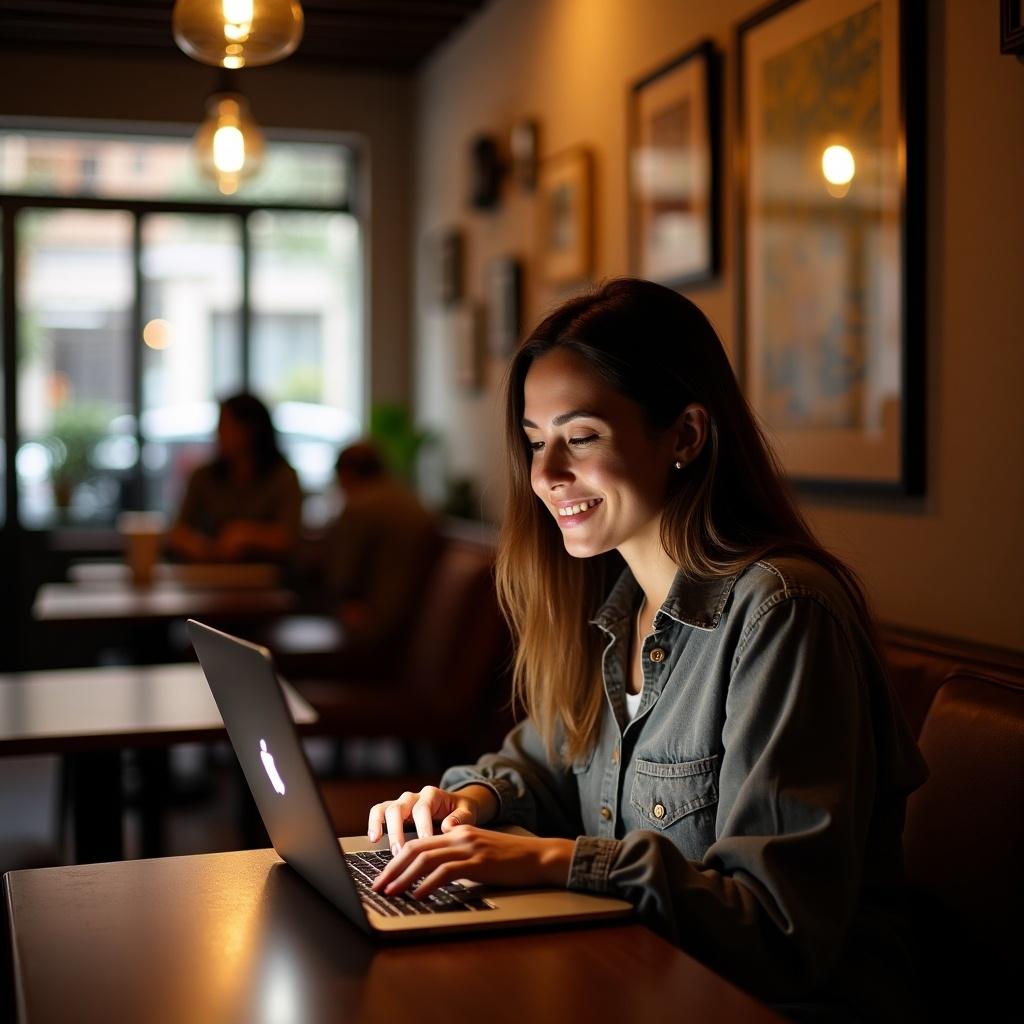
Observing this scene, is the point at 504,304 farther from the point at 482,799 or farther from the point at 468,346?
the point at 482,799

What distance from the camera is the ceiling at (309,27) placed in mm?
5809

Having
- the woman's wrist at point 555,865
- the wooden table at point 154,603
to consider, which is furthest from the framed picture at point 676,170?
the woman's wrist at point 555,865

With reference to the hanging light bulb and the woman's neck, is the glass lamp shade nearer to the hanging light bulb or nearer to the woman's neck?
the hanging light bulb

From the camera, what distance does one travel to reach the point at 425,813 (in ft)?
5.10

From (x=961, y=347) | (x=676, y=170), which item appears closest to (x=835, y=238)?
(x=961, y=347)

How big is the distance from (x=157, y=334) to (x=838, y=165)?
494 centimetres

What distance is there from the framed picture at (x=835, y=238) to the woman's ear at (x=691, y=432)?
1.01m

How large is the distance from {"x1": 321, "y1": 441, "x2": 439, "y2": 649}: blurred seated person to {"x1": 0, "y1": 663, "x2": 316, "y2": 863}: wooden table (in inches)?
60.5

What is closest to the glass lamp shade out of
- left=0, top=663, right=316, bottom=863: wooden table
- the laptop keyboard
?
left=0, top=663, right=316, bottom=863: wooden table

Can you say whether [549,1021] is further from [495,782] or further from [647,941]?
[495,782]

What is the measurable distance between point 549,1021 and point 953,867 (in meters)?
0.82

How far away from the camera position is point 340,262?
7.28 meters

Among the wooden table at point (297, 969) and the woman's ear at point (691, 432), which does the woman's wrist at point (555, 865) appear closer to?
the wooden table at point (297, 969)

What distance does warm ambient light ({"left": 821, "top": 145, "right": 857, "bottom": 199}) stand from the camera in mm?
2750
